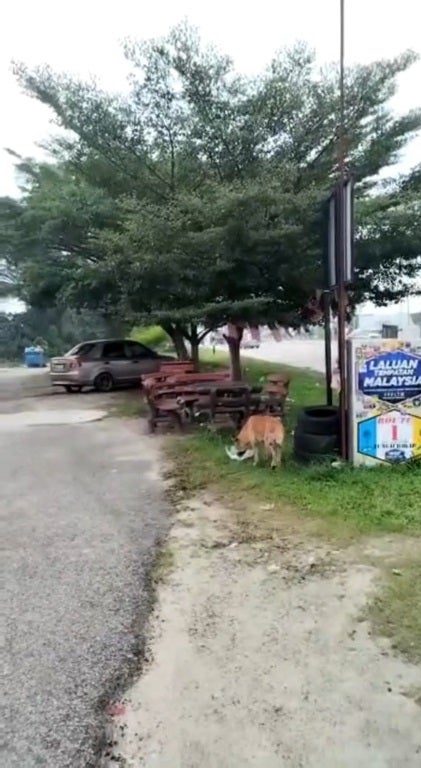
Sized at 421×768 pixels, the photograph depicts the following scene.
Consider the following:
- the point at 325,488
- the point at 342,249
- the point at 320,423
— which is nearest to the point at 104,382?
the point at 320,423

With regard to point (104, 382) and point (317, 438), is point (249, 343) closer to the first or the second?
point (104, 382)

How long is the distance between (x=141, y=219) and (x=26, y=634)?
24.4ft

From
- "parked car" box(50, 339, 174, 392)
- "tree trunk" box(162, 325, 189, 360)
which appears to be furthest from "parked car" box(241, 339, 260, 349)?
"parked car" box(50, 339, 174, 392)

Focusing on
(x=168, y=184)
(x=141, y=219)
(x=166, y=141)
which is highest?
(x=166, y=141)

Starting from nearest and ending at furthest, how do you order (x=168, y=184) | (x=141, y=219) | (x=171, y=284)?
(x=141, y=219) → (x=171, y=284) → (x=168, y=184)

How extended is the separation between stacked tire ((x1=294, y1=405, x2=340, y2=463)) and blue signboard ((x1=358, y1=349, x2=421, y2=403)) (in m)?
0.52

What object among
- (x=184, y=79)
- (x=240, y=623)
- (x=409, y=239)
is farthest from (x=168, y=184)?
(x=240, y=623)

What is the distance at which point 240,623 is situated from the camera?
127 inches

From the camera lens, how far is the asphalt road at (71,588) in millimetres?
2467

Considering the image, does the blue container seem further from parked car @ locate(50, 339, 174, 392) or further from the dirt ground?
the dirt ground

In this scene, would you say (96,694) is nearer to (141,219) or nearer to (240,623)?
(240,623)

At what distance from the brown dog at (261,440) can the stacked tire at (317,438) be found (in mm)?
203

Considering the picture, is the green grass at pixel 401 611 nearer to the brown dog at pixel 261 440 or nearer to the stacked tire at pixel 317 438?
the stacked tire at pixel 317 438

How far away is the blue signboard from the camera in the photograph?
20.0 ft
